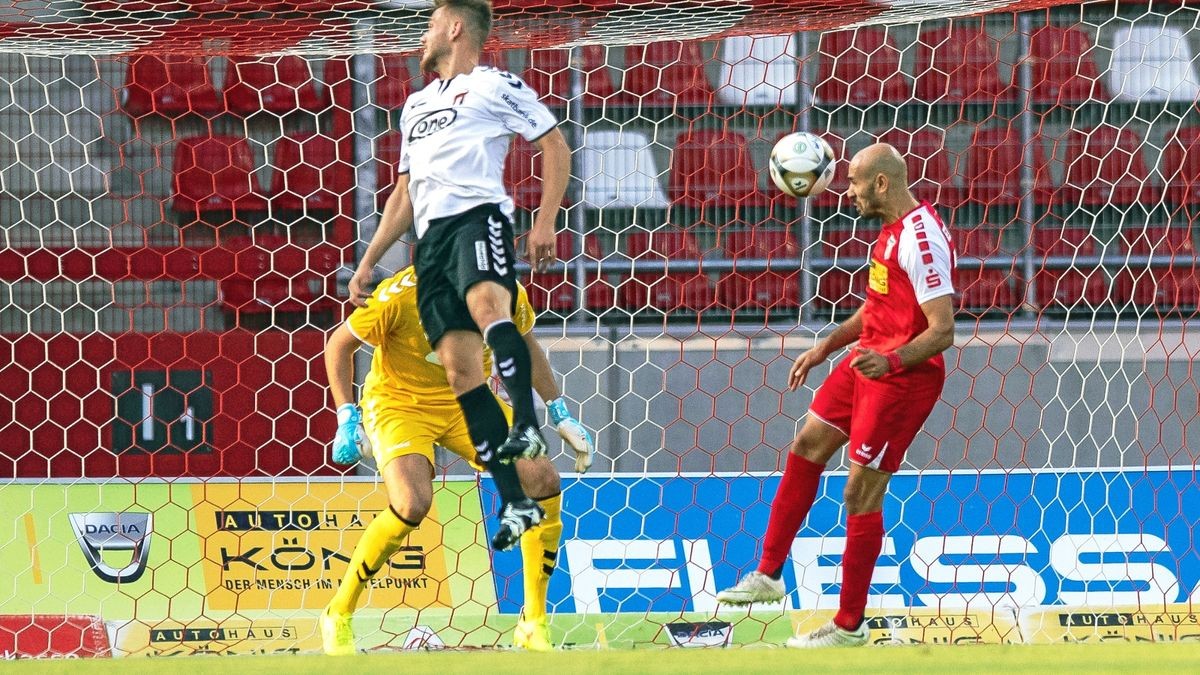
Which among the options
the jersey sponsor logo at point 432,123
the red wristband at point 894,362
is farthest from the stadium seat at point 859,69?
the jersey sponsor logo at point 432,123

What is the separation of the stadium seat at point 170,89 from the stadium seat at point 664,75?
1986 mm

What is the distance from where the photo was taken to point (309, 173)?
6555 mm

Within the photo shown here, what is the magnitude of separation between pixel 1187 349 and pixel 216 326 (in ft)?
14.3

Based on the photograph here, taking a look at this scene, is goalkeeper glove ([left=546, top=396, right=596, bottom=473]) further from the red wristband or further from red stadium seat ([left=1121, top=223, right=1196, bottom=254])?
red stadium seat ([left=1121, top=223, right=1196, bottom=254])

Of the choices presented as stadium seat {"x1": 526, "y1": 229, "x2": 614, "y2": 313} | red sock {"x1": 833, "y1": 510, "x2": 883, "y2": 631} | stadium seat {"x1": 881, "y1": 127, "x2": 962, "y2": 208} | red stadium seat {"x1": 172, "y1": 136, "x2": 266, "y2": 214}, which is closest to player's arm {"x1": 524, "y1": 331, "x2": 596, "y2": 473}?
red sock {"x1": 833, "y1": 510, "x2": 883, "y2": 631}

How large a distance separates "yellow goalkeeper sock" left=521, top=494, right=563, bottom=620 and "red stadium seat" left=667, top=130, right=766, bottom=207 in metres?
2.70

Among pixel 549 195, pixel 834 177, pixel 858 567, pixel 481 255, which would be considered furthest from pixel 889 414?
pixel 834 177

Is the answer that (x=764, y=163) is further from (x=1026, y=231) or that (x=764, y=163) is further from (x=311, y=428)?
(x=311, y=428)

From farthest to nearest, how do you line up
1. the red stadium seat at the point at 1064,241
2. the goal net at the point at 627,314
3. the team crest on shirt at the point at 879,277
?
1. the red stadium seat at the point at 1064,241
2. the goal net at the point at 627,314
3. the team crest on shirt at the point at 879,277

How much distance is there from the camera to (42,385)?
20.0 feet

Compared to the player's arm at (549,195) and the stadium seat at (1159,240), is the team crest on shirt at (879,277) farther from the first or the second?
the stadium seat at (1159,240)

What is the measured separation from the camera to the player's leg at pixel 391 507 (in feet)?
13.2

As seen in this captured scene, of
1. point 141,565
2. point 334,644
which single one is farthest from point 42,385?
point 334,644

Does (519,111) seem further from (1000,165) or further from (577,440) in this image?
(1000,165)
